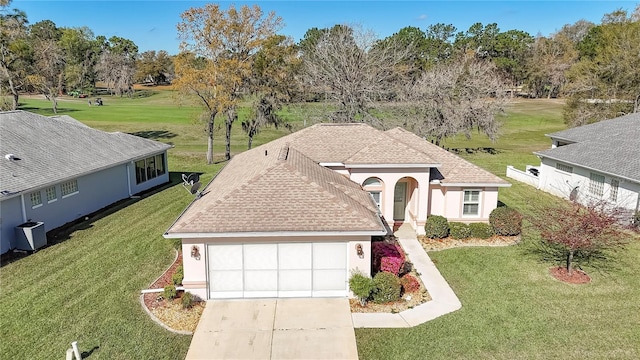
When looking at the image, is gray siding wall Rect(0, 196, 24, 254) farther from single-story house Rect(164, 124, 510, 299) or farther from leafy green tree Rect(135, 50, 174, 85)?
leafy green tree Rect(135, 50, 174, 85)

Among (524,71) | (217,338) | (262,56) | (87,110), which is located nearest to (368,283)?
(217,338)

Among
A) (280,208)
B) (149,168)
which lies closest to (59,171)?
(149,168)

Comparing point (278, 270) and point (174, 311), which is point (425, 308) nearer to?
point (278, 270)

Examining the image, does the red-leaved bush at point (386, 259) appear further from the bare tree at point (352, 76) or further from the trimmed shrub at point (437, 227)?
the bare tree at point (352, 76)

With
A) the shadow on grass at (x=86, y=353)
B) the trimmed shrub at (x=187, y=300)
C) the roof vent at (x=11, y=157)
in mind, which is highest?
the roof vent at (x=11, y=157)

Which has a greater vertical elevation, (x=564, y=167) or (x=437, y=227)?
(x=564, y=167)

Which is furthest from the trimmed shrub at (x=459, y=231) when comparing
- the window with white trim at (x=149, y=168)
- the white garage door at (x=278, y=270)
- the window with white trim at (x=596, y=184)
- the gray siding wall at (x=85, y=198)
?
the window with white trim at (x=149, y=168)
